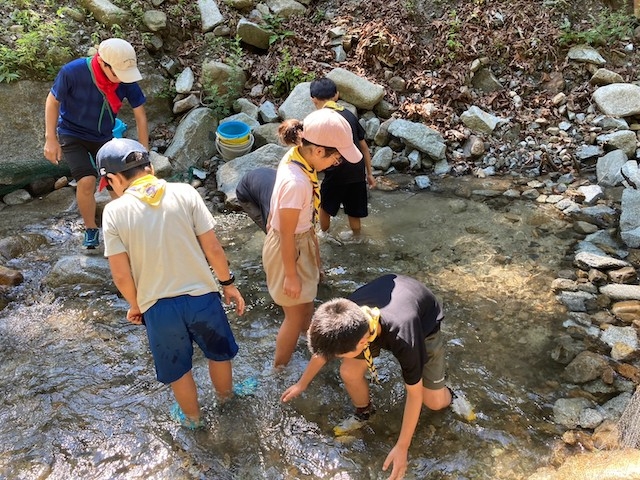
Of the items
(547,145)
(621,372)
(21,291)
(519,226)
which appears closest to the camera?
(621,372)

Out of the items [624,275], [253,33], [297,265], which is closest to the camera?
[297,265]

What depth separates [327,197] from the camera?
15.2 feet

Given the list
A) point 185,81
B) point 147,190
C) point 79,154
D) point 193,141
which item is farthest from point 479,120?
point 147,190

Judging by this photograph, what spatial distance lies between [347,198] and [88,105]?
2.35 meters

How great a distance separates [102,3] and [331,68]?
130 inches

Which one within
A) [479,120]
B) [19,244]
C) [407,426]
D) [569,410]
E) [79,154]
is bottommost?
[19,244]

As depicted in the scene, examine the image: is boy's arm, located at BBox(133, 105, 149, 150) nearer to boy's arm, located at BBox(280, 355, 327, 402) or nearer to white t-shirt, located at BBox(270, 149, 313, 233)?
white t-shirt, located at BBox(270, 149, 313, 233)

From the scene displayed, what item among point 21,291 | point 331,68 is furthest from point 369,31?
point 21,291

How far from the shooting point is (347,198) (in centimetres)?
462

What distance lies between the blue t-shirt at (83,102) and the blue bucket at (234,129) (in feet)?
5.81

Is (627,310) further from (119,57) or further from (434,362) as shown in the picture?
(119,57)

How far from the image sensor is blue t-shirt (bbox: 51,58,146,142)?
4086 mm

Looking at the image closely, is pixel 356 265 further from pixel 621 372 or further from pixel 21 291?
pixel 21 291

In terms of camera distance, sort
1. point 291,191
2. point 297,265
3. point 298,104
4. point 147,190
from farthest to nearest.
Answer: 1. point 298,104
2. point 297,265
3. point 291,191
4. point 147,190
